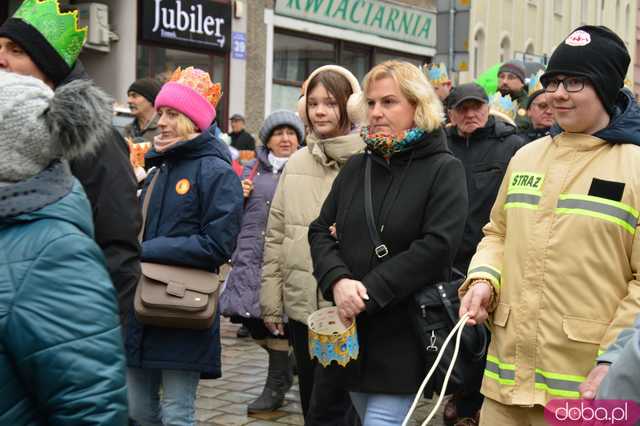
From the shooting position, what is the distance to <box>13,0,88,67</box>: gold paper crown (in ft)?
12.9

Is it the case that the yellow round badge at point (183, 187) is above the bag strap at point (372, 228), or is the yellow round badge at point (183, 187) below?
above

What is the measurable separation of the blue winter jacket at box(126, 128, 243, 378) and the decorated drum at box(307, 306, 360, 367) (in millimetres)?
750

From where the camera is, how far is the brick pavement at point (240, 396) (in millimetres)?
6293

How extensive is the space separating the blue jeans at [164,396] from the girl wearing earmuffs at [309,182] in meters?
0.63

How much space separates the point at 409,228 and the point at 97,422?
82.4 inches

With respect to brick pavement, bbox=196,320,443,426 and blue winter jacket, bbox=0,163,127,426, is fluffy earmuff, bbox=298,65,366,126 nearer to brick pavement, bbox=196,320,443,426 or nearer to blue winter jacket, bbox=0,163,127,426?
brick pavement, bbox=196,320,443,426

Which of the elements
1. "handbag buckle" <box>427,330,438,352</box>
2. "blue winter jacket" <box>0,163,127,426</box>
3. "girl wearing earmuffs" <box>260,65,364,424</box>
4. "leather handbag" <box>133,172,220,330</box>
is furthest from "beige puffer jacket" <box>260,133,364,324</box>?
"blue winter jacket" <box>0,163,127,426</box>

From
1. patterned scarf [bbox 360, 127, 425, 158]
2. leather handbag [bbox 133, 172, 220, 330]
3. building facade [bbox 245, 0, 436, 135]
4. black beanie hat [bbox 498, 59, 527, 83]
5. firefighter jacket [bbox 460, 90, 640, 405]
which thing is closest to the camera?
firefighter jacket [bbox 460, 90, 640, 405]

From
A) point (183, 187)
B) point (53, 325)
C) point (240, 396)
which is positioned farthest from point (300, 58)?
point (53, 325)

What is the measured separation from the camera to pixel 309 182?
17.0 feet

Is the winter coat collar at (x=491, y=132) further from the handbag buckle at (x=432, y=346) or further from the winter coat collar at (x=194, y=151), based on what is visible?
the handbag buckle at (x=432, y=346)

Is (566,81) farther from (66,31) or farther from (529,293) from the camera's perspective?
(66,31)

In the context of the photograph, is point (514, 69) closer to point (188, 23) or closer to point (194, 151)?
point (194, 151)

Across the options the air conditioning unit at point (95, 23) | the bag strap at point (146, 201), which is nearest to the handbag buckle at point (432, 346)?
the bag strap at point (146, 201)
